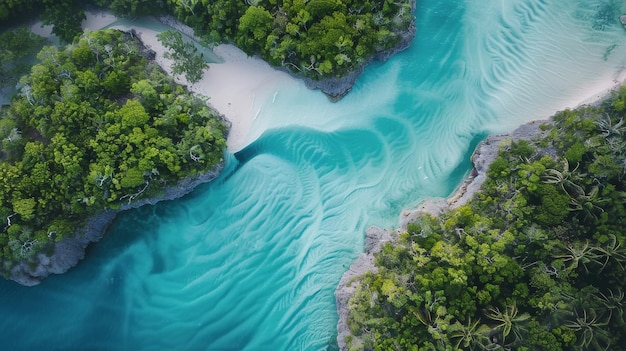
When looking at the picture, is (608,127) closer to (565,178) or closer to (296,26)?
(565,178)

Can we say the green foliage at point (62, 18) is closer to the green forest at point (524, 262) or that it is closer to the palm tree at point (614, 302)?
the green forest at point (524, 262)

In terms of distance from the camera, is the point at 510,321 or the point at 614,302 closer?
the point at 510,321

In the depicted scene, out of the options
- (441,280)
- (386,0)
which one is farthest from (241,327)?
(386,0)

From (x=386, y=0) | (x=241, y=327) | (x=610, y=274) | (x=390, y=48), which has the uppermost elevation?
(x=386, y=0)

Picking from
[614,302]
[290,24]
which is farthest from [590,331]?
[290,24]

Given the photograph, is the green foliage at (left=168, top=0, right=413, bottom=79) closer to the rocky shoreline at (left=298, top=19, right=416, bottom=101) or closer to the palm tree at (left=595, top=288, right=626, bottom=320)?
the rocky shoreline at (left=298, top=19, right=416, bottom=101)

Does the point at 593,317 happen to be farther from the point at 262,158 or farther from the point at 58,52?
the point at 58,52


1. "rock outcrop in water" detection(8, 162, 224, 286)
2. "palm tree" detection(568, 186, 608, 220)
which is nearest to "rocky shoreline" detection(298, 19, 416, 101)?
"rock outcrop in water" detection(8, 162, 224, 286)
